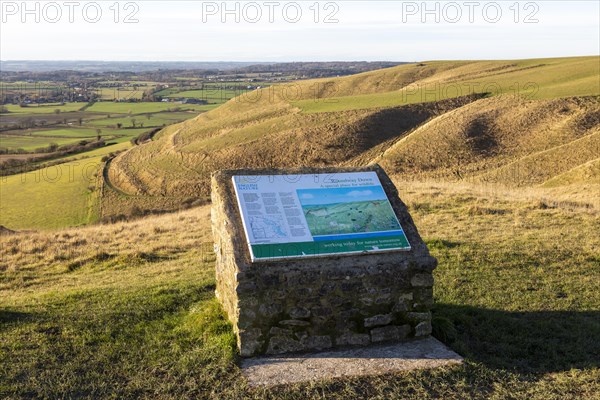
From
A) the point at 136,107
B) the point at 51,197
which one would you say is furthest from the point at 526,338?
the point at 136,107

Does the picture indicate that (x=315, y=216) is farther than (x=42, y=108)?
No

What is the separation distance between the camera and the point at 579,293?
1173cm

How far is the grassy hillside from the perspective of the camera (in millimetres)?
40750

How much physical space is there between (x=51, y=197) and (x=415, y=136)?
30.8 metres

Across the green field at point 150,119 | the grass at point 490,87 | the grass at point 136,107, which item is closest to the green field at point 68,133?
the green field at point 150,119

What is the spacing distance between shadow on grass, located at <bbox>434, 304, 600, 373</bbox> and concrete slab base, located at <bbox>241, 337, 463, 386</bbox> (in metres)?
0.55

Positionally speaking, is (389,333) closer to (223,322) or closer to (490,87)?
(223,322)

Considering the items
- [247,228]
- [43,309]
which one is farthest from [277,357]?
[43,309]

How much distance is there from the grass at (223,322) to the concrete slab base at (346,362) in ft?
0.69

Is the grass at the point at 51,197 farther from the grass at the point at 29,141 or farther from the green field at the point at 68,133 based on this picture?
the green field at the point at 68,133

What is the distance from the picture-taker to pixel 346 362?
27.9ft

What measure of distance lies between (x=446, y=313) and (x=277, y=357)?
3540 millimetres

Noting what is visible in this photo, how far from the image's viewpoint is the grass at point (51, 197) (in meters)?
40.3

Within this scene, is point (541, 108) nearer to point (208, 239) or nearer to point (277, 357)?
point (208, 239)
